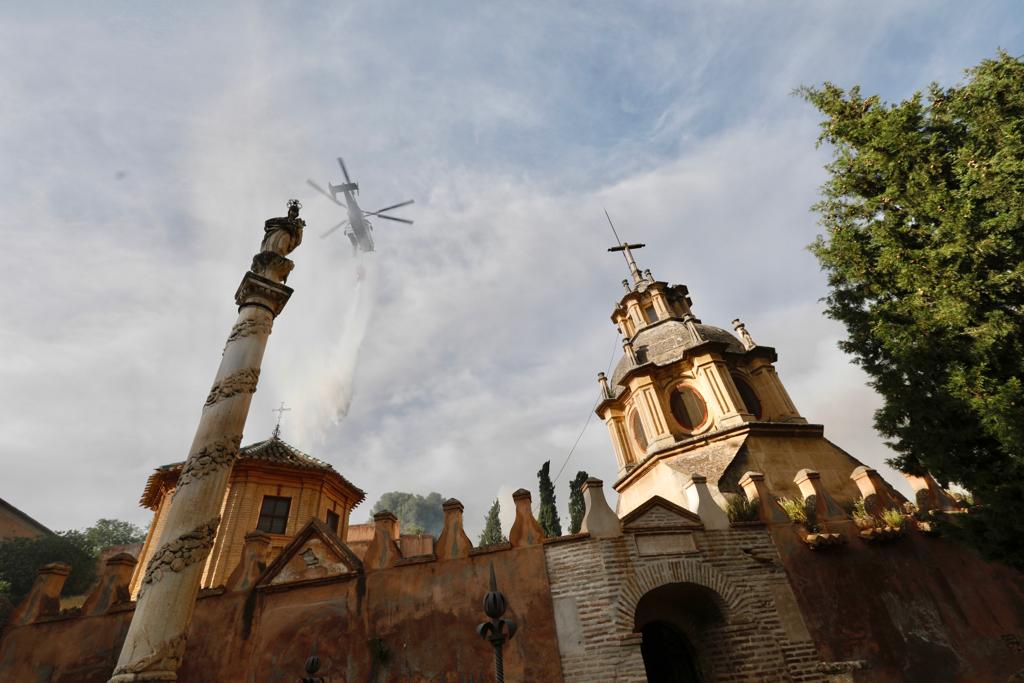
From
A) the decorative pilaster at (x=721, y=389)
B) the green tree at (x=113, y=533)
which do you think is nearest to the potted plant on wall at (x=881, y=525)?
the decorative pilaster at (x=721, y=389)

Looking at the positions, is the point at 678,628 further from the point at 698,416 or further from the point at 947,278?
the point at 698,416

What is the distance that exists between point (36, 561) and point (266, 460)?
29.3 meters

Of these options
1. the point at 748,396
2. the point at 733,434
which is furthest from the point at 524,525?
the point at 748,396

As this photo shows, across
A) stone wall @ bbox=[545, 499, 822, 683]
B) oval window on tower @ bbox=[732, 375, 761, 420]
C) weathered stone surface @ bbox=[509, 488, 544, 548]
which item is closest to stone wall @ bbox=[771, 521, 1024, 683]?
stone wall @ bbox=[545, 499, 822, 683]

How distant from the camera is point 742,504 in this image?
12.1m

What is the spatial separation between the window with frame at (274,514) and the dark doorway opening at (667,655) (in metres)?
13.7

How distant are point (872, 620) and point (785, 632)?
6.94 ft

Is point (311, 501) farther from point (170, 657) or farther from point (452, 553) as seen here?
point (170, 657)

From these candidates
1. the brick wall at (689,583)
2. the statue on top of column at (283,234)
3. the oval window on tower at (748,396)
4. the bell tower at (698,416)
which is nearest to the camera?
the brick wall at (689,583)

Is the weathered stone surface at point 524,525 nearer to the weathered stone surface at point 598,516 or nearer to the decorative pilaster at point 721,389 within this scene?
the weathered stone surface at point 598,516

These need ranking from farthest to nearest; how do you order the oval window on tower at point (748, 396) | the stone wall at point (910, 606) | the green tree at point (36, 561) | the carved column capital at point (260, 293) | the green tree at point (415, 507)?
the green tree at point (415, 507) < the green tree at point (36, 561) < the oval window on tower at point (748, 396) < the carved column capital at point (260, 293) < the stone wall at point (910, 606)

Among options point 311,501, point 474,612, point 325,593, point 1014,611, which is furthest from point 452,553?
point 1014,611

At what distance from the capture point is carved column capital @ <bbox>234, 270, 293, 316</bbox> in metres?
11.3

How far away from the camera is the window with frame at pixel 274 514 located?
60.5ft
